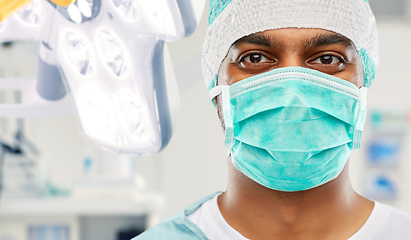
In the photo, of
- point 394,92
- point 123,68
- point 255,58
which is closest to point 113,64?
point 123,68

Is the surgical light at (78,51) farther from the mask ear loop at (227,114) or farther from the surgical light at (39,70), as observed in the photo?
the mask ear loop at (227,114)

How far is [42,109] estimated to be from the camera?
106cm

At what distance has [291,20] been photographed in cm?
94

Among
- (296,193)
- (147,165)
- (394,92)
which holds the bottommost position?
(147,165)

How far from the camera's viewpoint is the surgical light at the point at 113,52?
92 centimetres

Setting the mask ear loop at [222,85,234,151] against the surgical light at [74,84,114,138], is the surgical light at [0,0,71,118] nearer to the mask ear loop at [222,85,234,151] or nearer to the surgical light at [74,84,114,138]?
the surgical light at [74,84,114,138]

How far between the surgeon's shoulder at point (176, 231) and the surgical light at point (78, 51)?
453mm

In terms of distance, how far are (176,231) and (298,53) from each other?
559 millimetres

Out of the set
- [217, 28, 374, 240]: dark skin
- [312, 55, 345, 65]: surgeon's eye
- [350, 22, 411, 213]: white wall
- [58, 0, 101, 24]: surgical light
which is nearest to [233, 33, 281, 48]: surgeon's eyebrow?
[217, 28, 374, 240]: dark skin

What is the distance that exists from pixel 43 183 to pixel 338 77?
1.66m

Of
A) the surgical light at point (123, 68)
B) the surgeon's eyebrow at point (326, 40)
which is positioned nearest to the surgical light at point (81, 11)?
the surgical light at point (123, 68)

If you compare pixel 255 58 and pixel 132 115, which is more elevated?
pixel 255 58

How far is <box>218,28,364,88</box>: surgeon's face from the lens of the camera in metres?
0.94

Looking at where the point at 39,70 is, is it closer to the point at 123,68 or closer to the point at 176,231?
the point at 123,68
